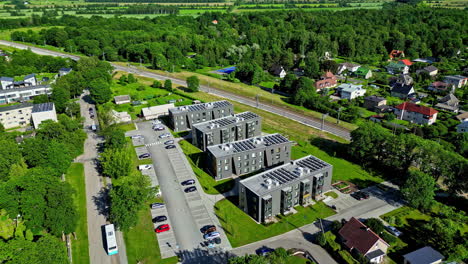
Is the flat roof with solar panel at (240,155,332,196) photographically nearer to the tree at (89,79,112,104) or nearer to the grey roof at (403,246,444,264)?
the grey roof at (403,246,444,264)

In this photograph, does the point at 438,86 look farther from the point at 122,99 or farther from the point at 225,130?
the point at 122,99

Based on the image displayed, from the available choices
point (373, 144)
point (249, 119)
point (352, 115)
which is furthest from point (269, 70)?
point (373, 144)

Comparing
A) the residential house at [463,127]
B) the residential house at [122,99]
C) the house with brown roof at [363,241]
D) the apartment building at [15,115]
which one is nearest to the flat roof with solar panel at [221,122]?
the house with brown roof at [363,241]

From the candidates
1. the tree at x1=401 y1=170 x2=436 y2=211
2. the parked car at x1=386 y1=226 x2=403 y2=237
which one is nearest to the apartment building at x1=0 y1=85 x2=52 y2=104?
the parked car at x1=386 y1=226 x2=403 y2=237

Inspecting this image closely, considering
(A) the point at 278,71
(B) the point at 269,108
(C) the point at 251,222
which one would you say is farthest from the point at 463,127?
(A) the point at 278,71

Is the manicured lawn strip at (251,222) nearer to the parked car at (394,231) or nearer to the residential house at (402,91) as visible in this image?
the parked car at (394,231)

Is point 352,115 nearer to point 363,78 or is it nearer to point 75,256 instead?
point 363,78

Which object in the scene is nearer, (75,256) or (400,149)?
(75,256)
